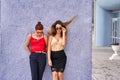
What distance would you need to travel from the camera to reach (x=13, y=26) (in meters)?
6.72

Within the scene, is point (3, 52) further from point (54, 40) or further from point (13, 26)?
point (54, 40)

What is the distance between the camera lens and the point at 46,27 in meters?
6.70

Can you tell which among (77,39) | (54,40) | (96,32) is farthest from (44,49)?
(96,32)

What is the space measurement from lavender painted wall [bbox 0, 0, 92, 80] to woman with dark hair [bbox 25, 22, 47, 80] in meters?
0.28

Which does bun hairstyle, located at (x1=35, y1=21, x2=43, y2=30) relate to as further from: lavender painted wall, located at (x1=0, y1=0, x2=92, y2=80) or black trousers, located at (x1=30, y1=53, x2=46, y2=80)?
black trousers, located at (x1=30, y1=53, x2=46, y2=80)

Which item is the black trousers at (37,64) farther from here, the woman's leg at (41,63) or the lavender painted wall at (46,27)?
the lavender painted wall at (46,27)

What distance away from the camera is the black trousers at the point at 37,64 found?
254 inches

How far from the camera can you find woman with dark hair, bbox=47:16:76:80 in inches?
254

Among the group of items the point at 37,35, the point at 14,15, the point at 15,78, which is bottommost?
the point at 15,78

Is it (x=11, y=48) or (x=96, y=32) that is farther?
(x=96, y=32)

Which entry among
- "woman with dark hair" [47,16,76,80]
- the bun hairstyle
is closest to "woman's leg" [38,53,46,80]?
Result: "woman with dark hair" [47,16,76,80]

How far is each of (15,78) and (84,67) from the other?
1605mm

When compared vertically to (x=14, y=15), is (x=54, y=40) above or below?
below

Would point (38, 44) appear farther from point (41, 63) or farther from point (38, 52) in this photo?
point (41, 63)
